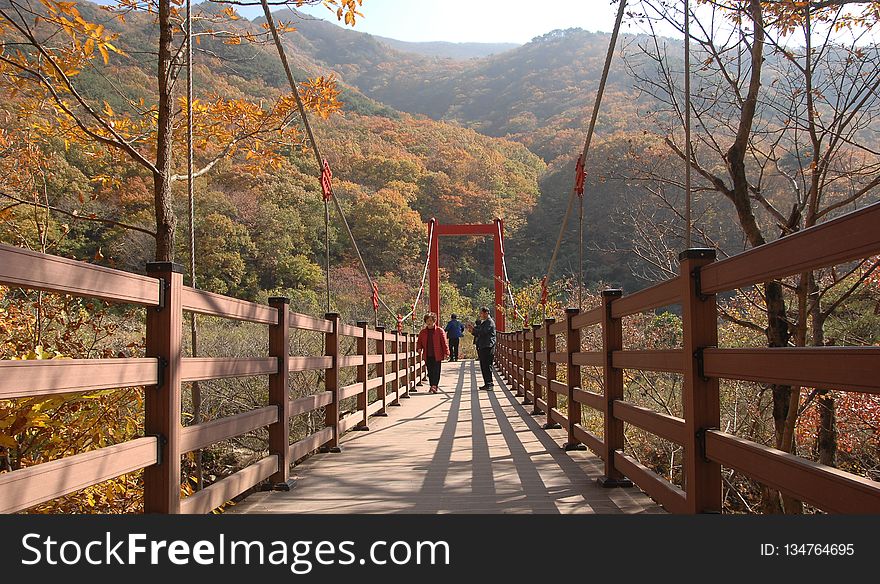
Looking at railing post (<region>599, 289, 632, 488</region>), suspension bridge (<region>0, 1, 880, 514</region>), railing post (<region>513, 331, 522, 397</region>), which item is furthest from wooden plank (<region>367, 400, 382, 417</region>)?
railing post (<region>599, 289, 632, 488</region>)

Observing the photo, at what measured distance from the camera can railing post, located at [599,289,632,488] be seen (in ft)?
10.4

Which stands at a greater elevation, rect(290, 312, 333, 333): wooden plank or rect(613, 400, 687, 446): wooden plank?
rect(290, 312, 333, 333): wooden plank

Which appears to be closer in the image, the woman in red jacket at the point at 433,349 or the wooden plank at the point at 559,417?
the wooden plank at the point at 559,417

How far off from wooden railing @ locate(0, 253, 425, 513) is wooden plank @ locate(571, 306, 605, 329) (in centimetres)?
145

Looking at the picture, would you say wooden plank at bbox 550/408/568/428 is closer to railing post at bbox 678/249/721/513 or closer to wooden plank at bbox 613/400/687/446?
wooden plank at bbox 613/400/687/446

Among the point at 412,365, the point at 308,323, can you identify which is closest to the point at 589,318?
the point at 308,323

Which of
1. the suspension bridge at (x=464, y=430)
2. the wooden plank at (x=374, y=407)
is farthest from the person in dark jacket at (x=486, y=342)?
the suspension bridge at (x=464, y=430)

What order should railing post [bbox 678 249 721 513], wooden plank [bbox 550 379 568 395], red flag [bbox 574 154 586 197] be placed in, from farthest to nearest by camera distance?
1. red flag [bbox 574 154 586 197]
2. wooden plank [bbox 550 379 568 395]
3. railing post [bbox 678 249 721 513]

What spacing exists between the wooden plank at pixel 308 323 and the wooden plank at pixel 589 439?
4.98ft

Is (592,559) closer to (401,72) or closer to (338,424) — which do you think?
(338,424)

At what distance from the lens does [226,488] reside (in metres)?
2.59

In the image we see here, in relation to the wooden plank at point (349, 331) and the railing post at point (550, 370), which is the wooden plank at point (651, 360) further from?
the wooden plank at point (349, 331)

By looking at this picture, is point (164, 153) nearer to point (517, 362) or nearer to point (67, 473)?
point (67, 473)

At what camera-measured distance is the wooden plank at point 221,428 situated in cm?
226
